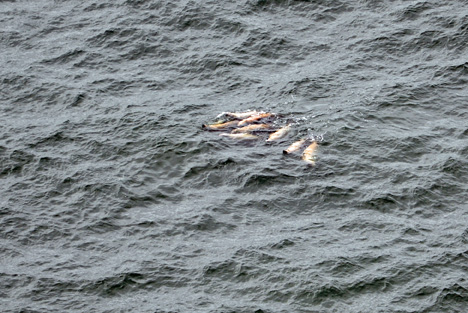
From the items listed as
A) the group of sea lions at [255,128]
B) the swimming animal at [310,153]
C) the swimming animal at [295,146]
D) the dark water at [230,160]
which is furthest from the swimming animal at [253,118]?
the swimming animal at [310,153]

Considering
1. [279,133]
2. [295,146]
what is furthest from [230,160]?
[295,146]

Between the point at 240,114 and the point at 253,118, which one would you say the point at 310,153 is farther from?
the point at 240,114

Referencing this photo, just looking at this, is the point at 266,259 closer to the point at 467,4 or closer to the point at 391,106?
the point at 391,106

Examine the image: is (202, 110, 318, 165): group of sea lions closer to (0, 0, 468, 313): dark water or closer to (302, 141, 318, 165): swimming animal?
(302, 141, 318, 165): swimming animal

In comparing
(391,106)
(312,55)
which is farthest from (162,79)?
(391,106)

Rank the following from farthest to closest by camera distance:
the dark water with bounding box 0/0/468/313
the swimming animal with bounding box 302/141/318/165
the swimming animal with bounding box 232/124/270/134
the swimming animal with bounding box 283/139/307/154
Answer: the swimming animal with bounding box 232/124/270/134, the swimming animal with bounding box 283/139/307/154, the swimming animal with bounding box 302/141/318/165, the dark water with bounding box 0/0/468/313

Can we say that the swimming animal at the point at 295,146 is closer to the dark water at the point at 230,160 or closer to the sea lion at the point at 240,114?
the dark water at the point at 230,160

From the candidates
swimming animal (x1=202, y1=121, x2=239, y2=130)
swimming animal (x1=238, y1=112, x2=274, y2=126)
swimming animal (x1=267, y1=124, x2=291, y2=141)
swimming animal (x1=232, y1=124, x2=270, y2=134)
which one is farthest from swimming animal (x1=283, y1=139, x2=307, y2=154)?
swimming animal (x1=202, y1=121, x2=239, y2=130)
